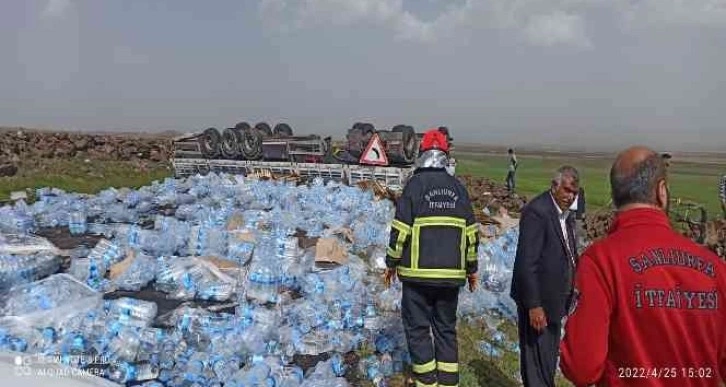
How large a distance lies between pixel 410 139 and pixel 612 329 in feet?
35.8

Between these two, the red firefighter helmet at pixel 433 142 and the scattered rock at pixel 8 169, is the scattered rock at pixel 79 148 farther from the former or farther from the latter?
the red firefighter helmet at pixel 433 142

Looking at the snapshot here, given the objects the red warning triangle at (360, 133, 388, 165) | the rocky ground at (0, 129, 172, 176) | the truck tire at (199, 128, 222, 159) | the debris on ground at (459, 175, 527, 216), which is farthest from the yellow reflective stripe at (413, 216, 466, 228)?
the rocky ground at (0, 129, 172, 176)

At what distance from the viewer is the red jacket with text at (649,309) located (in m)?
1.83

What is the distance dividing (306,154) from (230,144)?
2.53 metres

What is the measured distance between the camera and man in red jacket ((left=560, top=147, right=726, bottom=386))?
1.83 meters

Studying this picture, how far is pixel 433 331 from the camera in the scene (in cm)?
411

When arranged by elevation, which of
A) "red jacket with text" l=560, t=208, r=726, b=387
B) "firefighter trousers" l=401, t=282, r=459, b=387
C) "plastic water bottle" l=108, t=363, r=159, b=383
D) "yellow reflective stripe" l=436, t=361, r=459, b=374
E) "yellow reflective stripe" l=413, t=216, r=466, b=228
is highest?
"yellow reflective stripe" l=413, t=216, r=466, b=228

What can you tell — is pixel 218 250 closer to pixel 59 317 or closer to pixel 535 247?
pixel 59 317

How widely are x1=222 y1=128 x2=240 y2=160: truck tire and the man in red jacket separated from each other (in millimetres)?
13488

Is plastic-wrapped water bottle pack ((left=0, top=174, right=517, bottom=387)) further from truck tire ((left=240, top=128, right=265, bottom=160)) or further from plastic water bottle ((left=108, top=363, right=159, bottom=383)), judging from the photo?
truck tire ((left=240, top=128, right=265, bottom=160))

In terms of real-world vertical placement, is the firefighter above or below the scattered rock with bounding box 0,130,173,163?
below

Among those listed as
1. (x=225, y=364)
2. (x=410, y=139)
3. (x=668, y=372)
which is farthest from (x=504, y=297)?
(x=410, y=139)

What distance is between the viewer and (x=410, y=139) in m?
12.7

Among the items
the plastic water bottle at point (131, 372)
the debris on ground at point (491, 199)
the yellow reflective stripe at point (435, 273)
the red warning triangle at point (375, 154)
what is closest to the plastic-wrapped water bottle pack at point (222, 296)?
the plastic water bottle at point (131, 372)
